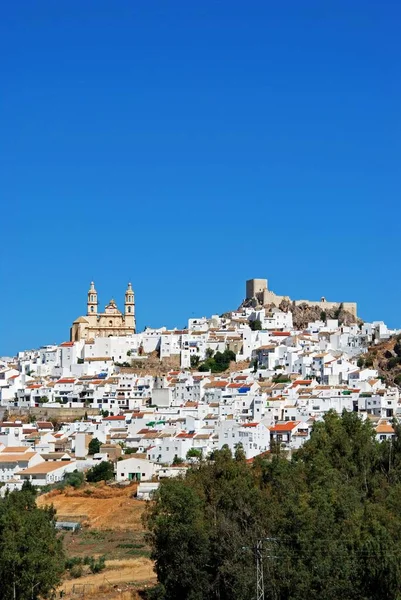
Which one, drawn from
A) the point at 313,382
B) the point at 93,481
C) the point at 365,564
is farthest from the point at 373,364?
the point at 365,564

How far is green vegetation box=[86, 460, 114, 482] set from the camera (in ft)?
166

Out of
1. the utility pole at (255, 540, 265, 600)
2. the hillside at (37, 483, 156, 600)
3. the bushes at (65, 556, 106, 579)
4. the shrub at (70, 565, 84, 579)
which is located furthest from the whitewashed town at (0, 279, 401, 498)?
the utility pole at (255, 540, 265, 600)

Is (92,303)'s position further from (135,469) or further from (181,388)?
(135,469)

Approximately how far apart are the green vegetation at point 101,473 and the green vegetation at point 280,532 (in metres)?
15.4

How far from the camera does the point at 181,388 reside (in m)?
67.4

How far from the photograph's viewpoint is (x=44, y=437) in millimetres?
57156

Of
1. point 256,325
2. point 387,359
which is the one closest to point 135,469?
point 387,359

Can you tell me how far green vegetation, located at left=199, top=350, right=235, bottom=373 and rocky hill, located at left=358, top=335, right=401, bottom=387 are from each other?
896cm

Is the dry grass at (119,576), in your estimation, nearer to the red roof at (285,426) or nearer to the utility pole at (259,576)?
the utility pole at (259,576)

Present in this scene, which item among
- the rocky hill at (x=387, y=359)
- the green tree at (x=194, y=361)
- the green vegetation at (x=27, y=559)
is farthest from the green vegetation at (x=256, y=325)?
the green vegetation at (x=27, y=559)

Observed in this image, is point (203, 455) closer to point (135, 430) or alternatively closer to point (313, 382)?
point (135, 430)

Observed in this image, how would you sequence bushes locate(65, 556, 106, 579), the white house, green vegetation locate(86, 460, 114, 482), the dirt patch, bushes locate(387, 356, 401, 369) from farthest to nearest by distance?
bushes locate(387, 356, 401, 369) < green vegetation locate(86, 460, 114, 482) < the white house < bushes locate(65, 556, 106, 579) < the dirt patch

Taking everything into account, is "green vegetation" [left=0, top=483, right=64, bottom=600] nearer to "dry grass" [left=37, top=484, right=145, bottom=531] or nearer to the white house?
"dry grass" [left=37, top=484, right=145, bottom=531]

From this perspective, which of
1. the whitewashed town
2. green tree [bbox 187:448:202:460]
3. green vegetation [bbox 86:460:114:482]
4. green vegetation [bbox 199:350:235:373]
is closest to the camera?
green vegetation [bbox 86:460:114:482]
